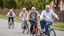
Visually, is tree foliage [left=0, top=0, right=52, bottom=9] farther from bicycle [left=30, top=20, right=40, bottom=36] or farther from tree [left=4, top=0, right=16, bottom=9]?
bicycle [left=30, top=20, right=40, bottom=36]

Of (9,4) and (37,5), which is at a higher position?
(9,4)

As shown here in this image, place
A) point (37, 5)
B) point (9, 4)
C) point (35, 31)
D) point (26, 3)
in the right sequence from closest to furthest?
1. point (35, 31)
2. point (37, 5)
3. point (26, 3)
4. point (9, 4)

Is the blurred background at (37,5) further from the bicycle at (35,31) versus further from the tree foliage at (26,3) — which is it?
the bicycle at (35,31)

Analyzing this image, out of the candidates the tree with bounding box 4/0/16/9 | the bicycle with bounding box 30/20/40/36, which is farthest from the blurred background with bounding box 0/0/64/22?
the bicycle with bounding box 30/20/40/36

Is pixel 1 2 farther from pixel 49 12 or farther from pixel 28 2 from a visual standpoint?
pixel 49 12

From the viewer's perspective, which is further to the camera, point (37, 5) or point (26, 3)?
point (26, 3)

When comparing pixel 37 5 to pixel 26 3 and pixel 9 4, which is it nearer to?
pixel 26 3

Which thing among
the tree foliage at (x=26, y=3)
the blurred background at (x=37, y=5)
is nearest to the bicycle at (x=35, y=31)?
the blurred background at (x=37, y=5)

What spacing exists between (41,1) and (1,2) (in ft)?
107

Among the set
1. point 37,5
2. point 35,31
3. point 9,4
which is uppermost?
point 9,4

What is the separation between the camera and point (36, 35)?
15758 millimetres

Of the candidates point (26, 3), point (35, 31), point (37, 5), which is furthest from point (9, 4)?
point (35, 31)

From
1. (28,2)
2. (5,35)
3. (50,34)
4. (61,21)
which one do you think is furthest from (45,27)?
(28,2)

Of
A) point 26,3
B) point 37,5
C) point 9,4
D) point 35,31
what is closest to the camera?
point 35,31
